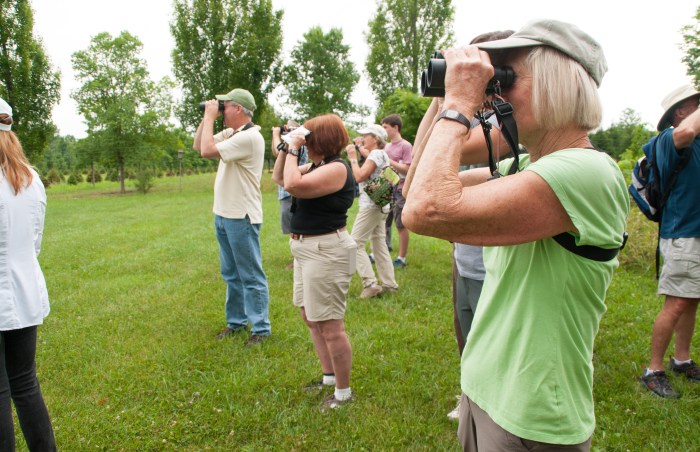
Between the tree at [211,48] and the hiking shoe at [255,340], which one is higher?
the tree at [211,48]

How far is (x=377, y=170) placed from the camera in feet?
17.5

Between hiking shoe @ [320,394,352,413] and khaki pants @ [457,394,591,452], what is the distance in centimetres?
174

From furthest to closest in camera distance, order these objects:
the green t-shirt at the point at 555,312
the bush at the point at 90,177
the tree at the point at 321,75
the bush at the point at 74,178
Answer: the tree at the point at 321,75
the bush at the point at 90,177
the bush at the point at 74,178
the green t-shirt at the point at 555,312

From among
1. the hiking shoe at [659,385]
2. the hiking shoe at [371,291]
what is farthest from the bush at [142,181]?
the hiking shoe at [659,385]

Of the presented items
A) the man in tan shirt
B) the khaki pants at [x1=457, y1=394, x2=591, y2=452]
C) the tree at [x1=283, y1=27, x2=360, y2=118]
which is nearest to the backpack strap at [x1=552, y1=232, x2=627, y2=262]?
the khaki pants at [x1=457, y1=394, x2=591, y2=452]

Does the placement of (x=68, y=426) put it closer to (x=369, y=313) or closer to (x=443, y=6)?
(x=369, y=313)

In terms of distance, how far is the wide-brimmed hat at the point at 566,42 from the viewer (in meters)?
1.12

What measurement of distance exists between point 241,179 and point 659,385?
12.1ft

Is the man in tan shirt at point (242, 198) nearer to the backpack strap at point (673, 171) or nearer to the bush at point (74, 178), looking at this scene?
the backpack strap at point (673, 171)

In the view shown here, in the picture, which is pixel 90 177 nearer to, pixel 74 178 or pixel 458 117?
pixel 74 178

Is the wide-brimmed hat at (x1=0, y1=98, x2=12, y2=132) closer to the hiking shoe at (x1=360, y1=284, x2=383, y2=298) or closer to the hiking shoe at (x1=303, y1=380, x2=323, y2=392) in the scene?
the hiking shoe at (x1=303, y1=380, x2=323, y2=392)

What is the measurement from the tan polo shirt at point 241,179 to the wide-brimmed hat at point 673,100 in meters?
3.27

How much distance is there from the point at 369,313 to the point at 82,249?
23.5 ft

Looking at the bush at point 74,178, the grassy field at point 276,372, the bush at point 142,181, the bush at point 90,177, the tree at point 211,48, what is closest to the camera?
the grassy field at point 276,372
